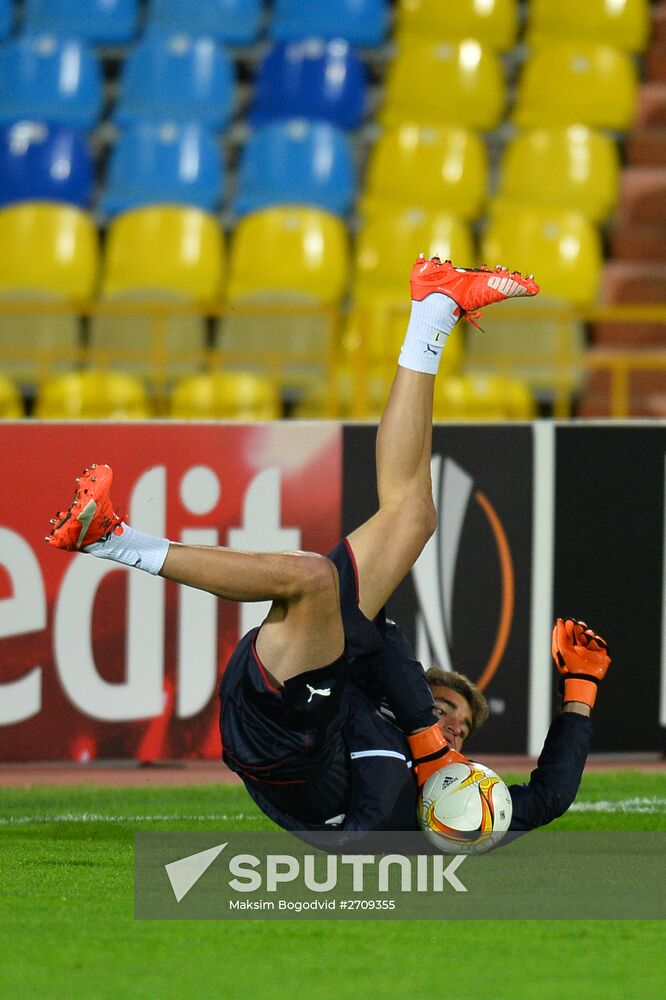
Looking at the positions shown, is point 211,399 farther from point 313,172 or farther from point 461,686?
point 461,686

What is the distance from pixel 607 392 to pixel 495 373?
2.67ft

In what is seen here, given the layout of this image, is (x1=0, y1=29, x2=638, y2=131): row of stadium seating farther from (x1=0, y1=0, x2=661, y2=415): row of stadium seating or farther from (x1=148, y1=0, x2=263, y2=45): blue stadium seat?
(x1=148, y1=0, x2=263, y2=45): blue stadium seat

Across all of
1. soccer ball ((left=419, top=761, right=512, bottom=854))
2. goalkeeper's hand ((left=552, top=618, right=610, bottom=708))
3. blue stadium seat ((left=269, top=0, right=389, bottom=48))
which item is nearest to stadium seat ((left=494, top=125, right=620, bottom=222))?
blue stadium seat ((left=269, top=0, right=389, bottom=48))

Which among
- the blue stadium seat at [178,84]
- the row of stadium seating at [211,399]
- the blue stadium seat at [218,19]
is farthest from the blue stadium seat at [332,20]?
the row of stadium seating at [211,399]

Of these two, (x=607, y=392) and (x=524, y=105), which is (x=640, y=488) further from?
(x=524, y=105)

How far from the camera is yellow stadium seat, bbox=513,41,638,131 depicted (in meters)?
13.4

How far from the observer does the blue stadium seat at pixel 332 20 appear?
14.1 m

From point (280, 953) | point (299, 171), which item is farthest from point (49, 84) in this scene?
point (280, 953)

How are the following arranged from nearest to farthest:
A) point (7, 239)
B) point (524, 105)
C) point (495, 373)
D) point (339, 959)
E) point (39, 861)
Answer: point (339, 959), point (39, 861), point (495, 373), point (7, 239), point (524, 105)

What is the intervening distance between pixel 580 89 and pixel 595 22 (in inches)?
34.9

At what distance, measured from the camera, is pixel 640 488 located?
834cm

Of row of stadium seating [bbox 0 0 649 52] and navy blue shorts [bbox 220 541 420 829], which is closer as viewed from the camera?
navy blue shorts [bbox 220 541 420 829]

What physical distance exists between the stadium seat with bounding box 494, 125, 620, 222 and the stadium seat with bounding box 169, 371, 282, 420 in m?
3.33

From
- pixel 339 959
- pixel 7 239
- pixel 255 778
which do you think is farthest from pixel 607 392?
pixel 339 959
